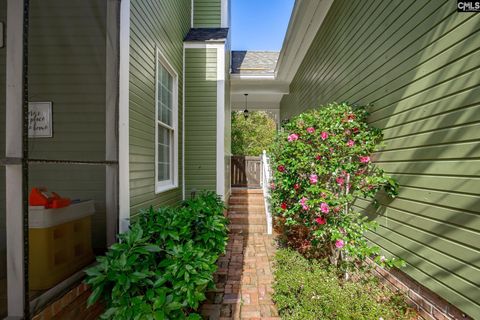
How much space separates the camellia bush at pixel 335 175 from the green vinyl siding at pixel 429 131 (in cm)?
17

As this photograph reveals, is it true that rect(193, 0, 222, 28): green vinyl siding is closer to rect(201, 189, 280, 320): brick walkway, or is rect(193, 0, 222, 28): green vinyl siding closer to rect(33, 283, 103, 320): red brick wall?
rect(201, 189, 280, 320): brick walkway

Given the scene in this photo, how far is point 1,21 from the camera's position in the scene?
2533mm

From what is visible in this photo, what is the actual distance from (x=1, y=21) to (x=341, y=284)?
4.42m

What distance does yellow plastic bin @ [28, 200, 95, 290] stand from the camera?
195cm

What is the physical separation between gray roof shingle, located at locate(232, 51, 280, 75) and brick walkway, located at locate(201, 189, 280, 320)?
3880 millimetres

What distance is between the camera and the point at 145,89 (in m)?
3.02

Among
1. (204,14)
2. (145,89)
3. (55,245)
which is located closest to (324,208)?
(145,89)

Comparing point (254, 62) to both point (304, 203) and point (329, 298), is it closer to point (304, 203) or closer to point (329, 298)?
point (304, 203)

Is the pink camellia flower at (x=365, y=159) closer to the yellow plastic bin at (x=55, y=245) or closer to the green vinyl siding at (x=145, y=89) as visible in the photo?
the green vinyl siding at (x=145, y=89)

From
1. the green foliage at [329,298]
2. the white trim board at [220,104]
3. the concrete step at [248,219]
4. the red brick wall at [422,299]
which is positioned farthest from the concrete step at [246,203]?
the red brick wall at [422,299]

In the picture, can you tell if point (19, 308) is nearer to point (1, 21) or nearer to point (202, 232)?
point (202, 232)

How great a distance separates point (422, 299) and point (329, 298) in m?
0.74

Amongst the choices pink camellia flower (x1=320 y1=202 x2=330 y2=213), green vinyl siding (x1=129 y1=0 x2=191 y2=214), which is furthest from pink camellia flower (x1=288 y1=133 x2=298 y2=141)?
green vinyl siding (x1=129 y1=0 x2=191 y2=214)

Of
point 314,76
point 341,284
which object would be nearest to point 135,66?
point 341,284
